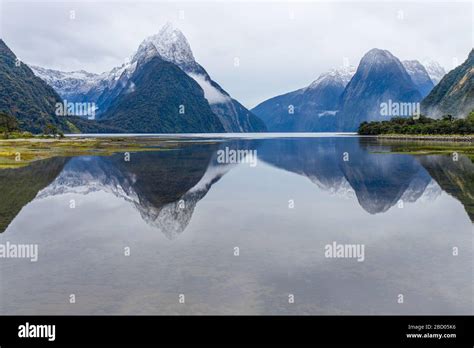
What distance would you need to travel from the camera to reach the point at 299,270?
850 inches

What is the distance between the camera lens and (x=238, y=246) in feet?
86.6

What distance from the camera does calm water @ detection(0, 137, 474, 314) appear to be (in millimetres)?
17734

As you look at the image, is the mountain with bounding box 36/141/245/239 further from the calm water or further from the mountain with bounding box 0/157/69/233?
the mountain with bounding box 0/157/69/233

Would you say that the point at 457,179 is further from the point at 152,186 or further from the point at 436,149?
the point at 436,149

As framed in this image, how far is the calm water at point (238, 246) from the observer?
17.7m

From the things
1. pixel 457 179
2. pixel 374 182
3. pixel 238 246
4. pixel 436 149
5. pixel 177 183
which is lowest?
pixel 238 246

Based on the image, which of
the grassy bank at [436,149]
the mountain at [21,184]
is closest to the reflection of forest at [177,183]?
the mountain at [21,184]

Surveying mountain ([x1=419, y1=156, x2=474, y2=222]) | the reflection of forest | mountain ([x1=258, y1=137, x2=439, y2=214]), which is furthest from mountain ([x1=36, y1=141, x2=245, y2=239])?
mountain ([x1=419, y1=156, x2=474, y2=222])

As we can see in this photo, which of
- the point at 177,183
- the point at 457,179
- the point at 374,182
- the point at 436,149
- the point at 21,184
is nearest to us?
the point at 21,184

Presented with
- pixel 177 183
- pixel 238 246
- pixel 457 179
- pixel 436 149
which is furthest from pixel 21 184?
pixel 436 149

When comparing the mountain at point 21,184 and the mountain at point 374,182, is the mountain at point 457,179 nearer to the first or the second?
the mountain at point 374,182
